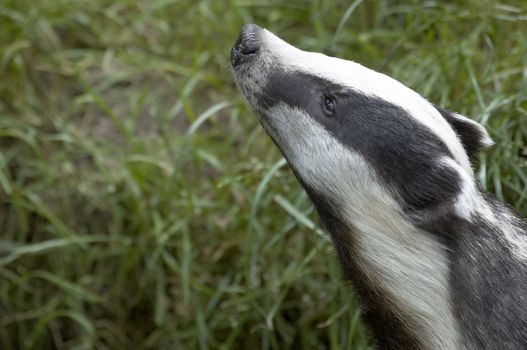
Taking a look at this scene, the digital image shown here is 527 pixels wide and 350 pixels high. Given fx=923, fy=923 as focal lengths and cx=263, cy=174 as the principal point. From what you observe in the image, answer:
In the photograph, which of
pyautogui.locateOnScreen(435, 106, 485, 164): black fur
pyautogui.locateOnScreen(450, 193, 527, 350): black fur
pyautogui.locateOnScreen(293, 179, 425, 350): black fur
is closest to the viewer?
pyautogui.locateOnScreen(450, 193, 527, 350): black fur

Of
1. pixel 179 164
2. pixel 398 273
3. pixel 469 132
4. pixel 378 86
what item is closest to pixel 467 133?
pixel 469 132

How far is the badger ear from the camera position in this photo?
2576 millimetres

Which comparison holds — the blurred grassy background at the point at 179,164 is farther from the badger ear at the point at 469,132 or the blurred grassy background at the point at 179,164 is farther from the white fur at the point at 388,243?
the white fur at the point at 388,243

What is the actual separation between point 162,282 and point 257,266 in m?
0.45

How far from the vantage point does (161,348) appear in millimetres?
3789

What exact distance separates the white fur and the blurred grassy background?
0.67 m

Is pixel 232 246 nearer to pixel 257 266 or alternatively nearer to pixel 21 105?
pixel 257 266

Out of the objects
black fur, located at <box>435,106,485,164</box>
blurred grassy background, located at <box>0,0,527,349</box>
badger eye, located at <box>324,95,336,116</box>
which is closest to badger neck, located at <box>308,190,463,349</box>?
badger eye, located at <box>324,95,336,116</box>

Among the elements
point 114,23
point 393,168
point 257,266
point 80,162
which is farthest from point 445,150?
point 114,23

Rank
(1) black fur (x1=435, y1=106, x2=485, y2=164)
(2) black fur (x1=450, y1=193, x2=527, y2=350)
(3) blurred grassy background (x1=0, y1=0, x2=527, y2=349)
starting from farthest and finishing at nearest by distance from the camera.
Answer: (3) blurred grassy background (x1=0, y1=0, x2=527, y2=349)
(1) black fur (x1=435, y1=106, x2=485, y2=164)
(2) black fur (x1=450, y1=193, x2=527, y2=350)

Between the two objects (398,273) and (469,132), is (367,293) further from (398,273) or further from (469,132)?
(469,132)

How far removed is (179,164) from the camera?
3637 mm

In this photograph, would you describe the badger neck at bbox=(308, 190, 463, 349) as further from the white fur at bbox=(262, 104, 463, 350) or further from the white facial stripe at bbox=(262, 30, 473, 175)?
the white facial stripe at bbox=(262, 30, 473, 175)

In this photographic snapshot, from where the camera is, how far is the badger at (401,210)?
227cm
